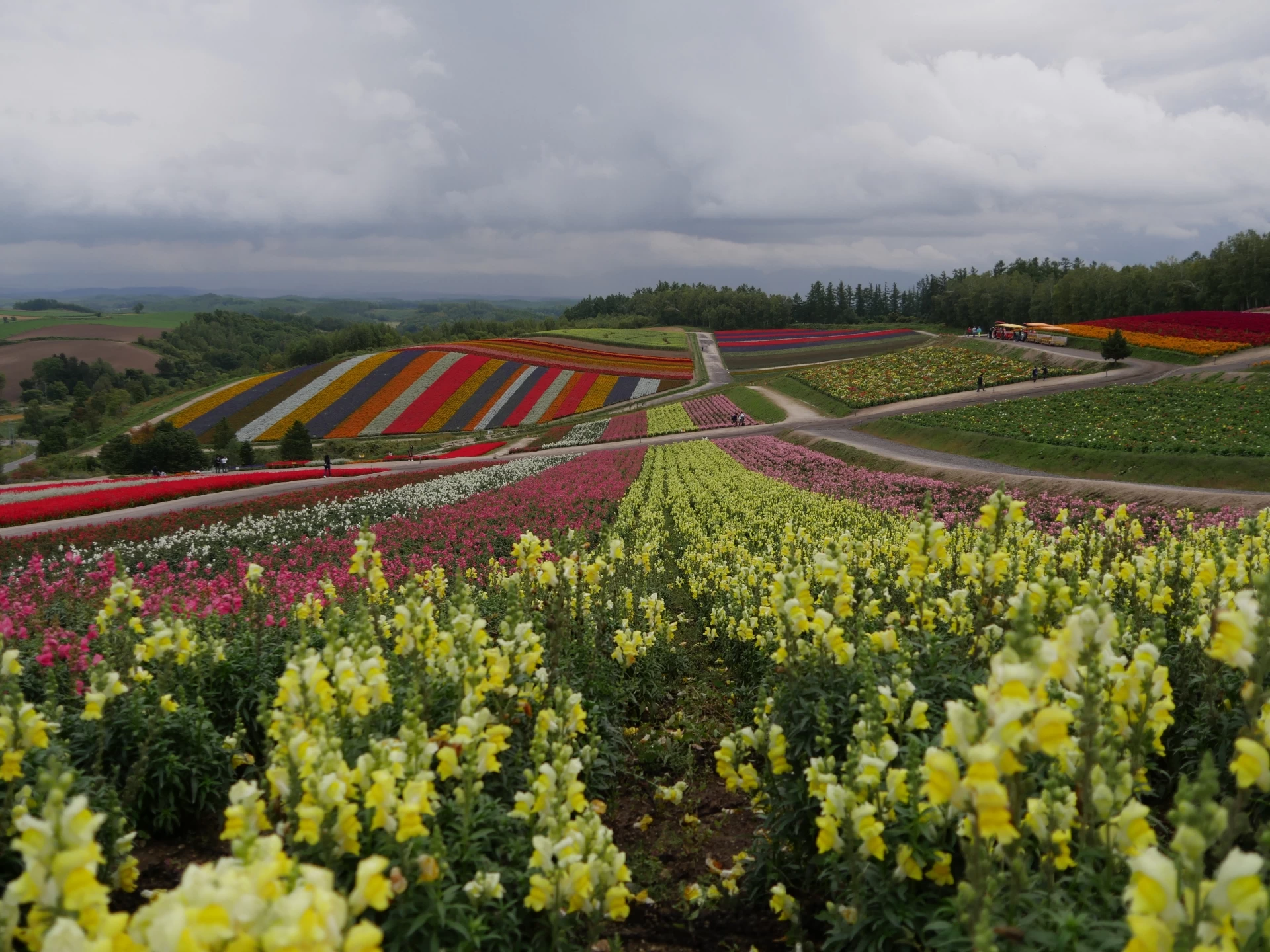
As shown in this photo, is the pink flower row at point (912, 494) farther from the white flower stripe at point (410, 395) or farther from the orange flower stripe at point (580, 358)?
the orange flower stripe at point (580, 358)

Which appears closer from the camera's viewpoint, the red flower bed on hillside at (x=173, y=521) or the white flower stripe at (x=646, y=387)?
the red flower bed on hillside at (x=173, y=521)

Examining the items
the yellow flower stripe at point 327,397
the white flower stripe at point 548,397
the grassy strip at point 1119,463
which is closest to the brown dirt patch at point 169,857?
the grassy strip at point 1119,463

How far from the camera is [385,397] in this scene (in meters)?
60.2

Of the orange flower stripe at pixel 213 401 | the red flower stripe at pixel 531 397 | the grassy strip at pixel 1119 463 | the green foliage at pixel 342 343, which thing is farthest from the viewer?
the green foliage at pixel 342 343

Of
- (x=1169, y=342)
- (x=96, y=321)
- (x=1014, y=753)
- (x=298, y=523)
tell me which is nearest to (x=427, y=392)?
(x=298, y=523)

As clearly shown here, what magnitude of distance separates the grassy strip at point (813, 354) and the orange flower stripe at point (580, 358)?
19.2 ft

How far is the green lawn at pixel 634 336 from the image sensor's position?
287 ft

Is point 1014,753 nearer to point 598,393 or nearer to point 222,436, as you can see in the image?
point 222,436

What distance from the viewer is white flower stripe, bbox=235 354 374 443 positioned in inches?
2170

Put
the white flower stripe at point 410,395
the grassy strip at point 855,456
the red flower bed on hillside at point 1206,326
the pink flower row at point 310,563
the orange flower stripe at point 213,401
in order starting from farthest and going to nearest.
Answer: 1. the orange flower stripe at point 213,401
2. the white flower stripe at point 410,395
3. the red flower bed on hillside at point 1206,326
4. the grassy strip at point 855,456
5. the pink flower row at point 310,563

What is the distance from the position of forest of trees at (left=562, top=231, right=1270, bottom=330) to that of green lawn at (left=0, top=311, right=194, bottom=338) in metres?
97.0

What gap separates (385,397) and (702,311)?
244 feet

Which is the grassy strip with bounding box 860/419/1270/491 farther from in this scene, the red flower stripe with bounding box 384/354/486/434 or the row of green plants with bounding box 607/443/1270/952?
the red flower stripe with bounding box 384/354/486/434

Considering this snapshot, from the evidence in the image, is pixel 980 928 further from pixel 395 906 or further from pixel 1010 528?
pixel 1010 528
